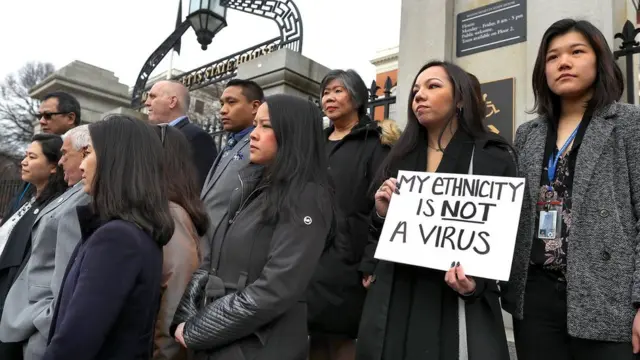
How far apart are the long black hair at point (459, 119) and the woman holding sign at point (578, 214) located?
10.6 inches

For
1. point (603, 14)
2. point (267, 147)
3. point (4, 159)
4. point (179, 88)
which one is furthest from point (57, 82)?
point (4, 159)

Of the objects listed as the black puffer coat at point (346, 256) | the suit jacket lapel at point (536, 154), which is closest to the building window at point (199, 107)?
the black puffer coat at point (346, 256)

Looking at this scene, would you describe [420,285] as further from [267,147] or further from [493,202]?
[267,147]

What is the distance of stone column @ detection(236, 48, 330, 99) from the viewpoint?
17.9 feet

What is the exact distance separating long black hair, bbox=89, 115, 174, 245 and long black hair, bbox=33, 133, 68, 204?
1898 mm

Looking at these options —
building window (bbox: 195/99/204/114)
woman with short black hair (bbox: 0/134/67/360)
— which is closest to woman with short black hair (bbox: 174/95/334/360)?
woman with short black hair (bbox: 0/134/67/360)

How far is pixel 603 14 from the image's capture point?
3.78 meters

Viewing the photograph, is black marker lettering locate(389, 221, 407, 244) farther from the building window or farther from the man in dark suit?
the building window

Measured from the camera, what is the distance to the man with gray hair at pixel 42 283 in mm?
2393

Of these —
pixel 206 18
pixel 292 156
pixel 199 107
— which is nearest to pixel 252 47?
pixel 206 18

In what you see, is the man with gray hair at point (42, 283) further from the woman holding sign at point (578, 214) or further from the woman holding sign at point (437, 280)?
the woman holding sign at point (578, 214)

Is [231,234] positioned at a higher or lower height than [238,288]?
higher

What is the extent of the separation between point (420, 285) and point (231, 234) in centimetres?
87

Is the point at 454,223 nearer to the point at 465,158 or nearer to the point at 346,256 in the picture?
the point at 465,158
